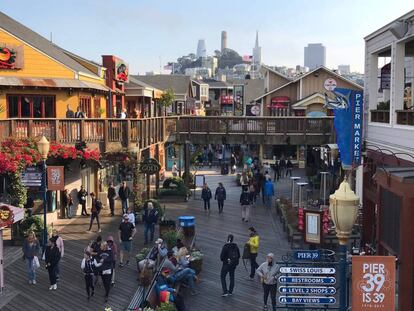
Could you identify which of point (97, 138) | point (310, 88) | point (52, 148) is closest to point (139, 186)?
point (97, 138)

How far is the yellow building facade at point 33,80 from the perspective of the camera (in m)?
25.3

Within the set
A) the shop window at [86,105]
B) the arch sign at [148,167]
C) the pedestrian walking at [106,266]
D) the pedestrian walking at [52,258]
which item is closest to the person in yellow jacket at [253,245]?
the pedestrian walking at [106,266]

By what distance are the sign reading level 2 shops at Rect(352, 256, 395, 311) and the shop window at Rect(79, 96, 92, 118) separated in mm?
20364

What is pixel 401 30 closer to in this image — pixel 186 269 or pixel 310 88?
pixel 186 269

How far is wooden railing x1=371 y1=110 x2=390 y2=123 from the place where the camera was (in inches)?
747

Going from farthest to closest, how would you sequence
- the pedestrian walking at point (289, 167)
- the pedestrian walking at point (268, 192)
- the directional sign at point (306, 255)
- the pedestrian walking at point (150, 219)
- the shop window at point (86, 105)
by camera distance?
1. the pedestrian walking at point (289, 167)
2. the pedestrian walking at point (268, 192)
3. the shop window at point (86, 105)
4. the pedestrian walking at point (150, 219)
5. the directional sign at point (306, 255)

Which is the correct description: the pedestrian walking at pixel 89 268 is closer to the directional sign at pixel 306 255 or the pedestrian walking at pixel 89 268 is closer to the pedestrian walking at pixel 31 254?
the pedestrian walking at pixel 31 254

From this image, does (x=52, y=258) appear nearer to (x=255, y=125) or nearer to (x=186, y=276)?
(x=186, y=276)

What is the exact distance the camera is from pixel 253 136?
31.3m

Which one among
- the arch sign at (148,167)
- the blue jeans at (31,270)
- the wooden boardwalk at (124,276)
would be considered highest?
the arch sign at (148,167)

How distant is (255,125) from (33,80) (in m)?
11.9

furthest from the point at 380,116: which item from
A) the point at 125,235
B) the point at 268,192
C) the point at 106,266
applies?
the point at 106,266

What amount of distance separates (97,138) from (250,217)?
7.63 metres

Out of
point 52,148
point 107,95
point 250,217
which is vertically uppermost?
point 107,95
